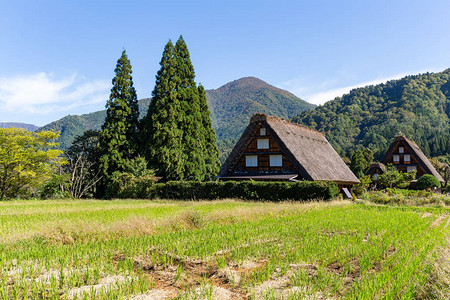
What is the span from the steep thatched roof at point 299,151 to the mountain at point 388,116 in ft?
139

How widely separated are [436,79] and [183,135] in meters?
105

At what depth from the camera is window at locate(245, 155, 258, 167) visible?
1151 inches

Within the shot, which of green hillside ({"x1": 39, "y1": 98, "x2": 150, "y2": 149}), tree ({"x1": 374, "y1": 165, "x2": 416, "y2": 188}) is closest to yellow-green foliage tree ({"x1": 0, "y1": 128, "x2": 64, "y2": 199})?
tree ({"x1": 374, "y1": 165, "x2": 416, "y2": 188})

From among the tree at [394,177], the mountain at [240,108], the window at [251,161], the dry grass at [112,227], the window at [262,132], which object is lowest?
the tree at [394,177]

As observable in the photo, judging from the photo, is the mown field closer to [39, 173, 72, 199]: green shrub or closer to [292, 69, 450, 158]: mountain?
[39, 173, 72, 199]: green shrub

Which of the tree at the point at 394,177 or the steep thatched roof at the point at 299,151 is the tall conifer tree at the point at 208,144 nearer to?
the steep thatched roof at the point at 299,151

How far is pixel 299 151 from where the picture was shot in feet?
91.3

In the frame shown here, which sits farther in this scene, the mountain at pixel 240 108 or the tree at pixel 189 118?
the mountain at pixel 240 108

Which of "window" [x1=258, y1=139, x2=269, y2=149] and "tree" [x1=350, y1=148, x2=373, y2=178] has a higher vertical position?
"window" [x1=258, y1=139, x2=269, y2=149]

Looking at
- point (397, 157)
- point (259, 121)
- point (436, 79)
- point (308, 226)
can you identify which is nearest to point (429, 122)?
point (436, 79)

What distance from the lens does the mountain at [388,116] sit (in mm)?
80250

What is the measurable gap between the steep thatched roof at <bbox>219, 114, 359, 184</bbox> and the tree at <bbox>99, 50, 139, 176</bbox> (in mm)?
9773

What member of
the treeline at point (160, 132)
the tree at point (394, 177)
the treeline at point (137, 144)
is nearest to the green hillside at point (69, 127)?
the treeline at point (137, 144)

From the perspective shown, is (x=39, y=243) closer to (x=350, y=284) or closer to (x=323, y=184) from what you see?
(x=350, y=284)
